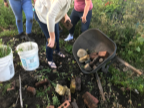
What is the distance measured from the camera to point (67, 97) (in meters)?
1.81

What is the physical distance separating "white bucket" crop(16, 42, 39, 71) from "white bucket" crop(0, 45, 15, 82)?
18 centimetres

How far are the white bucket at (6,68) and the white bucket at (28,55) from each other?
18 centimetres

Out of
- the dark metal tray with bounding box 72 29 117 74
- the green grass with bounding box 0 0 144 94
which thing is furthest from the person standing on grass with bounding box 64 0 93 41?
the green grass with bounding box 0 0 144 94

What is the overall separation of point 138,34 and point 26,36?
277 centimetres

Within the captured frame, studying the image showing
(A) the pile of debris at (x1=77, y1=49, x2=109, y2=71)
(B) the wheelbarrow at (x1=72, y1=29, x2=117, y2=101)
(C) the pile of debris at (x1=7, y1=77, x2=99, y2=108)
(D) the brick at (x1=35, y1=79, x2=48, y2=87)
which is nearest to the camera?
(C) the pile of debris at (x1=7, y1=77, x2=99, y2=108)

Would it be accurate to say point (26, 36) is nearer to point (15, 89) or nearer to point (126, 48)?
point (15, 89)

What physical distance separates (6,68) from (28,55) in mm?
416

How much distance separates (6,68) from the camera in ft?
6.33

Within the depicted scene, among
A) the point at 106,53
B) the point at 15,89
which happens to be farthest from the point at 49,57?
the point at 106,53

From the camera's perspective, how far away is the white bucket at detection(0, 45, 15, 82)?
1834mm

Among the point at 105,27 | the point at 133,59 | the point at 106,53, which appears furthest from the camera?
the point at 105,27

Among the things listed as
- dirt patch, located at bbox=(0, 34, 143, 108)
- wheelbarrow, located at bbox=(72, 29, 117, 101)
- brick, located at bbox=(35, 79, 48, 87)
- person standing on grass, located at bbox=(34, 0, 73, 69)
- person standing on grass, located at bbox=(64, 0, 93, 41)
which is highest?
person standing on grass, located at bbox=(34, 0, 73, 69)

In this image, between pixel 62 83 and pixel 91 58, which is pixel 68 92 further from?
pixel 91 58

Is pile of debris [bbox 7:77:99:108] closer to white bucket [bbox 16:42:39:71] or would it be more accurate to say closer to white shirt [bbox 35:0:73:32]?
white bucket [bbox 16:42:39:71]
